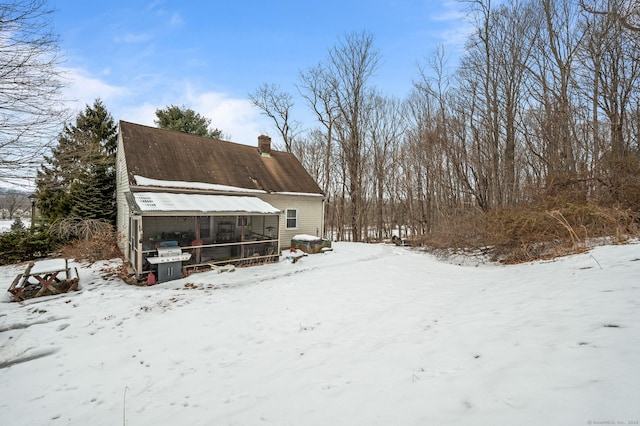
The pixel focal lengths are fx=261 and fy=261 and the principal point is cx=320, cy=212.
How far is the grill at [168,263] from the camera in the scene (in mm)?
8227

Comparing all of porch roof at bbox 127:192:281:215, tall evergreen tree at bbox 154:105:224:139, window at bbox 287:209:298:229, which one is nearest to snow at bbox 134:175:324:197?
porch roof at bbox 127:192:281:215

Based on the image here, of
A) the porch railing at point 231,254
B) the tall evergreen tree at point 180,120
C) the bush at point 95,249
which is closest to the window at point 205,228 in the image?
the porch railing at point 231,254

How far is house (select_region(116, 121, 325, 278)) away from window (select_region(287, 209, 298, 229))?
56 mm

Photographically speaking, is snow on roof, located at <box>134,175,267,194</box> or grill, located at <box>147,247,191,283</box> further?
snow on roof, located at <box>134,175,267,194</box>

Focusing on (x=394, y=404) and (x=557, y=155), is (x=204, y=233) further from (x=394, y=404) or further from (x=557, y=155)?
(x=557, y=155)

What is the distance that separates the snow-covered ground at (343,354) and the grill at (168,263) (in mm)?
1434

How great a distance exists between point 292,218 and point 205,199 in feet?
17.1

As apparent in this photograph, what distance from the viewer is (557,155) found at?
44.5 ft

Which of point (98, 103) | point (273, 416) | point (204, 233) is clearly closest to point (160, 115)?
point (98, 103)

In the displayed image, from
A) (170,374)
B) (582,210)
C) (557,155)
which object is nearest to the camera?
(170,374)

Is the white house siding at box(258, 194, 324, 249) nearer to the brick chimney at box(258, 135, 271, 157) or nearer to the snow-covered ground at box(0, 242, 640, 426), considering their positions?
the brick chimney at box(258, 135, 271, 157)

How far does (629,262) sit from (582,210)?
4.71 meters

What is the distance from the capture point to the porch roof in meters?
8.59

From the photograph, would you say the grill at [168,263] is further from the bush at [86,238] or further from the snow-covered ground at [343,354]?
the bush at [86,238]
